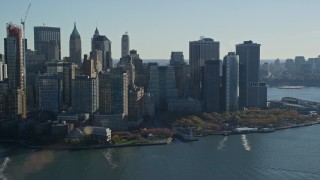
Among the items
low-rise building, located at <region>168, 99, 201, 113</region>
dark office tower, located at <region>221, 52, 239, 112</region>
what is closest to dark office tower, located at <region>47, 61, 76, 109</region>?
low-rise building, located at <region>168, 99, 201, 113</region>

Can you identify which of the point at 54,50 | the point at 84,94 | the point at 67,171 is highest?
the point at 54,50

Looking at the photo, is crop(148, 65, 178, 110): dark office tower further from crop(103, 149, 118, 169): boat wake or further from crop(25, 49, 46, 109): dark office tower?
crop(103, 149, 118, 169): boat wake

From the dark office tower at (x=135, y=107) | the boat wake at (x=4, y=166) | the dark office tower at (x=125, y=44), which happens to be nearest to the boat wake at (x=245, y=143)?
the dark office tower at (x=135, y=107)

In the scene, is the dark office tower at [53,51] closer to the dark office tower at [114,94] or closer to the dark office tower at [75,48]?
the dark office tower at [75,48]

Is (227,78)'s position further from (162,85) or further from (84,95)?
(84,95)

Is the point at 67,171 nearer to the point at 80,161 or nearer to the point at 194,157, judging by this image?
the point at 80,161

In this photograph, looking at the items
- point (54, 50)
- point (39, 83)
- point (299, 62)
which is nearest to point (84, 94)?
point (39, 83)
